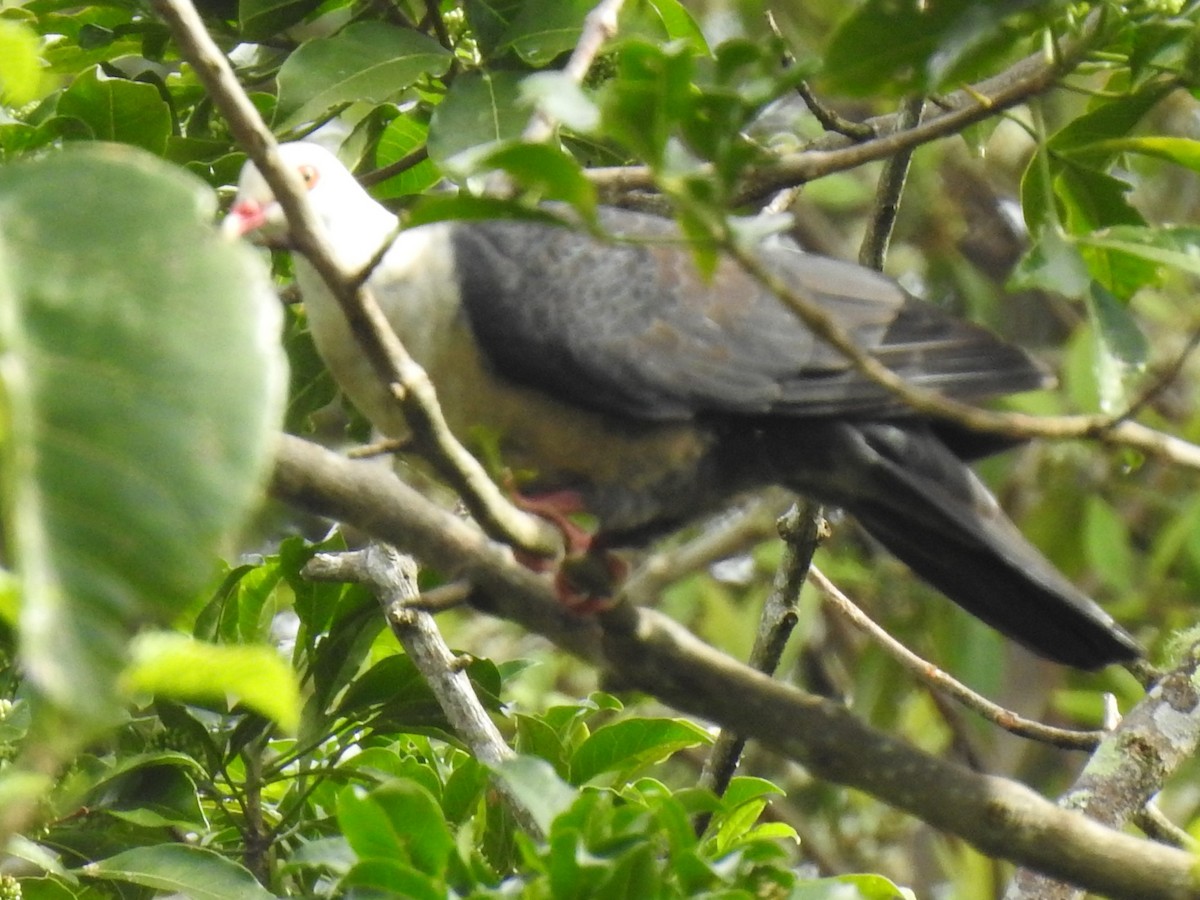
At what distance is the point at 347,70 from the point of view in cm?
270

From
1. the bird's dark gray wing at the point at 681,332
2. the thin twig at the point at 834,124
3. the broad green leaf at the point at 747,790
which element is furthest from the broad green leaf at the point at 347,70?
the broad green leaf at the point at 747,790

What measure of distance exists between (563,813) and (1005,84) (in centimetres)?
192

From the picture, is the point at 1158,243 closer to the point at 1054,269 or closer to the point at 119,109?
the point at 1054,269

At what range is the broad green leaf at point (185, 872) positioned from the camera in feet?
7.20

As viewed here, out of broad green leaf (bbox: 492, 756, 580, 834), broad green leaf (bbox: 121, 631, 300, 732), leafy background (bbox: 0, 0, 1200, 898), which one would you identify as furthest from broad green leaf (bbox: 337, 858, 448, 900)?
broad green leaf (bbox: 121, 631, 300, 732)

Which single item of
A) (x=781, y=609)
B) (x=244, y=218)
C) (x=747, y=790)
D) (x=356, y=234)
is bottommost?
(x=781, y=609)

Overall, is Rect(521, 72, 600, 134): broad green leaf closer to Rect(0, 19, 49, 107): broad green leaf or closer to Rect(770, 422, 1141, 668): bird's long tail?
Rect(0, 19, 49, 107): broad green leaf

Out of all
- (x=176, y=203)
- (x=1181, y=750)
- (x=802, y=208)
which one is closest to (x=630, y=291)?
(x=1181, y=750)

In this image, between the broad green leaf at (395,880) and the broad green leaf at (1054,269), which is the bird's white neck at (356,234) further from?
the broad green leaf at (395,880)

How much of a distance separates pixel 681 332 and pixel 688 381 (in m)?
0.13

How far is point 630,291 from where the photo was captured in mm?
3074

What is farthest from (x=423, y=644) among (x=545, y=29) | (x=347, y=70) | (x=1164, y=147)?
(x=1164, y=147)

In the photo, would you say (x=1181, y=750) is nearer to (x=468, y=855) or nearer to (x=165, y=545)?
(x=468, y=855)

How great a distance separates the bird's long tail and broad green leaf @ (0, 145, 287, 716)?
2.03 meters
